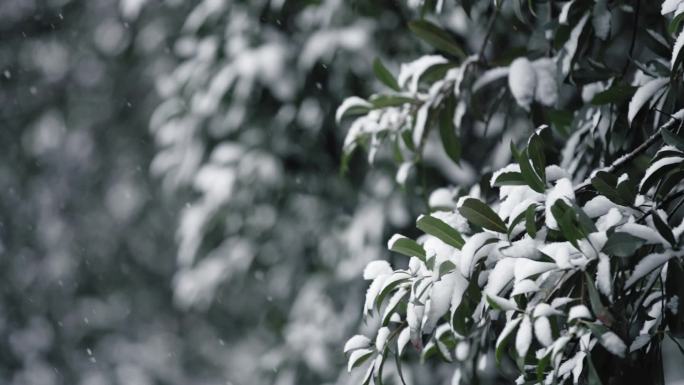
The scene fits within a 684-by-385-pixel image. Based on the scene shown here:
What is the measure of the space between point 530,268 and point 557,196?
0.31 feet

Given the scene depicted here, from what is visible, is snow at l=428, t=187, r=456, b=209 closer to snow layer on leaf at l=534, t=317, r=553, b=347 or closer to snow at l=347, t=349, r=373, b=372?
snow at l=347, t=349, r=373, b=372

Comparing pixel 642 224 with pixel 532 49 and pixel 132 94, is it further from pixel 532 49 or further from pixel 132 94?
pixel 132 94

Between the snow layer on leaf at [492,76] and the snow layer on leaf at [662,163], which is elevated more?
the snow layer on leaf at [492,76]

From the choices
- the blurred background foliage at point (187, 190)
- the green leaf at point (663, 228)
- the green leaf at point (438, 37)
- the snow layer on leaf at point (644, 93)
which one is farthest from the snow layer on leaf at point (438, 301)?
the blurred background foliage at point (187, 190)

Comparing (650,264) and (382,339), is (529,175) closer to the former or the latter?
(650,264)

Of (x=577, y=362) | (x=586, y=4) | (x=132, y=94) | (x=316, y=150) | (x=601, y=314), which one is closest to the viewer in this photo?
(x=601, y=314)

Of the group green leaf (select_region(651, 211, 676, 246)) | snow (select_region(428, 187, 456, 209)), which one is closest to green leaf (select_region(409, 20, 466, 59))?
snow (select_region(428, 187, 456, 209))

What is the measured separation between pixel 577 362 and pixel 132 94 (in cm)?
318

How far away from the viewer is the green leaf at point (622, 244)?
709 mm

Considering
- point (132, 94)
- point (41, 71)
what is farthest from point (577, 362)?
point (41, 71)

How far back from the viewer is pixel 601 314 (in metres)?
0.69

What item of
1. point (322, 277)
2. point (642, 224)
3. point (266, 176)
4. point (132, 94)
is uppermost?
point (132, 94)

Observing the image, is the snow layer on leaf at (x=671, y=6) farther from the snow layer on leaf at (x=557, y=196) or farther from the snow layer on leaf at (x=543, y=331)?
the snow layer on leaf at (x=543, y=331)

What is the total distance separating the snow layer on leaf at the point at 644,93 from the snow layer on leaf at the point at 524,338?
0.41 m
